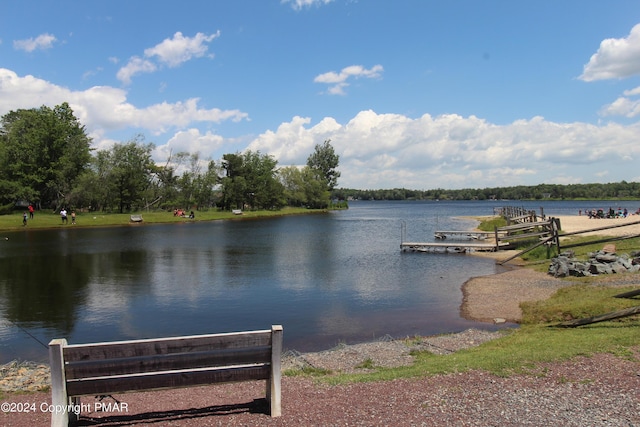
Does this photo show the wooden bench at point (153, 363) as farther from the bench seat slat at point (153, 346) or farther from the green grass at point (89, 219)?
the green grass at point (89, 219)

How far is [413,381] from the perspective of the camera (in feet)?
25.9

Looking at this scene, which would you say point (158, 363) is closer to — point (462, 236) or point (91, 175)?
point (462, 236)

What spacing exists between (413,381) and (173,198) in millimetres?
97025

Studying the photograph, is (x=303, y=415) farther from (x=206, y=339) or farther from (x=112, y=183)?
(x=112, y=183)

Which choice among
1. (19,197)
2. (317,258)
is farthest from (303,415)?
(19,197)

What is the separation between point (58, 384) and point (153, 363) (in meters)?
1.16

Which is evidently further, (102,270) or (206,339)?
(102,270)

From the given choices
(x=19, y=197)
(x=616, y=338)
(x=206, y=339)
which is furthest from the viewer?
(x=19, y=197)

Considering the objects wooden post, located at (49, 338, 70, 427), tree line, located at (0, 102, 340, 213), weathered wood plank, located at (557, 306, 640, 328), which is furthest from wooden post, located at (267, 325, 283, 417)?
tree line, located at (0, 102, 340, 213)

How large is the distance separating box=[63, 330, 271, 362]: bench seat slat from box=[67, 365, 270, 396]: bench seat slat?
0.34 metres

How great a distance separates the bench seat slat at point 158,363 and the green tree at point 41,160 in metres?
77.8

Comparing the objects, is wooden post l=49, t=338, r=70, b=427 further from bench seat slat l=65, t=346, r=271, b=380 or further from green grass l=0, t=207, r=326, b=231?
green grass l=0, t=207, r=326, b=231

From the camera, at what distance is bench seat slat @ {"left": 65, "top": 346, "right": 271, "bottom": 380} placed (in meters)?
5.75

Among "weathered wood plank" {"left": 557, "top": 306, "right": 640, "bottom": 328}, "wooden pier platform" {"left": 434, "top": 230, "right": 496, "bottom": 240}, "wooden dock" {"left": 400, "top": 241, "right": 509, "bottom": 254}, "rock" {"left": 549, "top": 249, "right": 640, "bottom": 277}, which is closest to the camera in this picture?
"weathered wood plank" {"left": 557, "top": 306, "right": 640, "bottom": 328}
